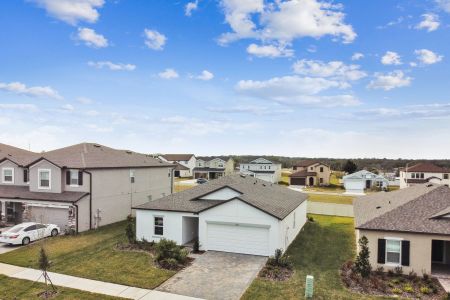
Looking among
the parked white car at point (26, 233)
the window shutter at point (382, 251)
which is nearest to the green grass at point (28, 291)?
the parked white car at point (26, 233)

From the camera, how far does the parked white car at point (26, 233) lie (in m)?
23.3

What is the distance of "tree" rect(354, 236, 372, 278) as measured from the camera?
1761cm

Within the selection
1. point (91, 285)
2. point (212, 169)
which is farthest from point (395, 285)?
point (212, 169)

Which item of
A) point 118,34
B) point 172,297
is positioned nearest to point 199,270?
point 172,297

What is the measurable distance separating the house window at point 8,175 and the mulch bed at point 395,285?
2986 cm

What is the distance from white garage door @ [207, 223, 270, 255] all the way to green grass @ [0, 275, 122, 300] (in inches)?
335

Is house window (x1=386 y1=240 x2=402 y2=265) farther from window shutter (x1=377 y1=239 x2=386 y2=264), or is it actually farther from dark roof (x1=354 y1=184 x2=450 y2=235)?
dark roof (x1=354 y1=184 x2=450 y2=235)

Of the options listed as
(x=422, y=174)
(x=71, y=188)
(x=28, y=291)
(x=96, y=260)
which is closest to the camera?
(x=28, y=291)

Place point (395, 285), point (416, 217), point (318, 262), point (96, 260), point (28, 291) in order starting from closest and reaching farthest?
1. point (28, 291)
2. point (395, 285)
3. point (416, 217)
4. point (96, 260)
5. point (318, 262)

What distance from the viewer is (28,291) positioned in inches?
622

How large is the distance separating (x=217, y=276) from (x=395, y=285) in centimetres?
848

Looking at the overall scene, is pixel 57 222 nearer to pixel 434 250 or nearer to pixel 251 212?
pixel 251 212

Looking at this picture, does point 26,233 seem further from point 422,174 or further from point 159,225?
point 422,174

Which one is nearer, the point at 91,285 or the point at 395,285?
the point at 91,285
